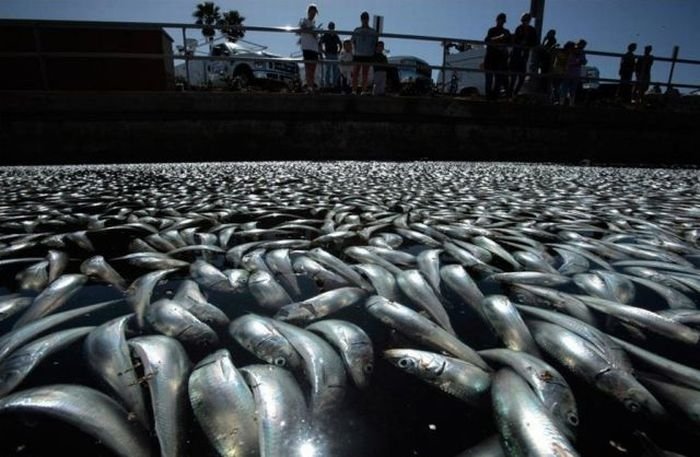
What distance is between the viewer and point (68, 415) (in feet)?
2.84

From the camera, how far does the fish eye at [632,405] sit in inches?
36.5

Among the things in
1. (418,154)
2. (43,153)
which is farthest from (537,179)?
(43,153)

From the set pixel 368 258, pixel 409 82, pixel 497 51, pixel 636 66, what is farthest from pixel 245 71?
pixel 368 258

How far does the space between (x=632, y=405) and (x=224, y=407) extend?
3.00 feet

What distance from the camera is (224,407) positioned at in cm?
85

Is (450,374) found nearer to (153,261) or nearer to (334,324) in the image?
(334,324)

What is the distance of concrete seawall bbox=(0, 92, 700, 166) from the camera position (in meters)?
8.23

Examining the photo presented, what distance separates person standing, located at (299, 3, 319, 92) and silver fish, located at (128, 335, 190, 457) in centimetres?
869

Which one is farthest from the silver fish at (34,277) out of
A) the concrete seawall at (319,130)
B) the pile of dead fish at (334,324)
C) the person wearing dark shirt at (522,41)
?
the person wearing dark shirt at (522,41)

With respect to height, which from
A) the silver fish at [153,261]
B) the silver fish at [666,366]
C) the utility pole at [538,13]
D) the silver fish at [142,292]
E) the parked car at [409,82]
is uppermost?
the utility pole at [538,13]

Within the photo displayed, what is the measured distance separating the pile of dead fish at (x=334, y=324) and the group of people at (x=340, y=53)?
7.35 m

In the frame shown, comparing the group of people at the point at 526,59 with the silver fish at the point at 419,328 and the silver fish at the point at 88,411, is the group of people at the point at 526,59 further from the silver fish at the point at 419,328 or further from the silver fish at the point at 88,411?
the silver fish at the point at 88,411

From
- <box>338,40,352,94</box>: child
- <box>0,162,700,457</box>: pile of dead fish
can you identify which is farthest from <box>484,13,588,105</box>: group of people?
<box>0,162,700,457</box>: pile of dead fish

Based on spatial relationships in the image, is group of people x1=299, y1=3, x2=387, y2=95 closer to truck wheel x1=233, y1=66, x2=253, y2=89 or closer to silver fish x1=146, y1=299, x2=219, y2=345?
truck wheel x1=233, y1=66, x2=253, y2=89
